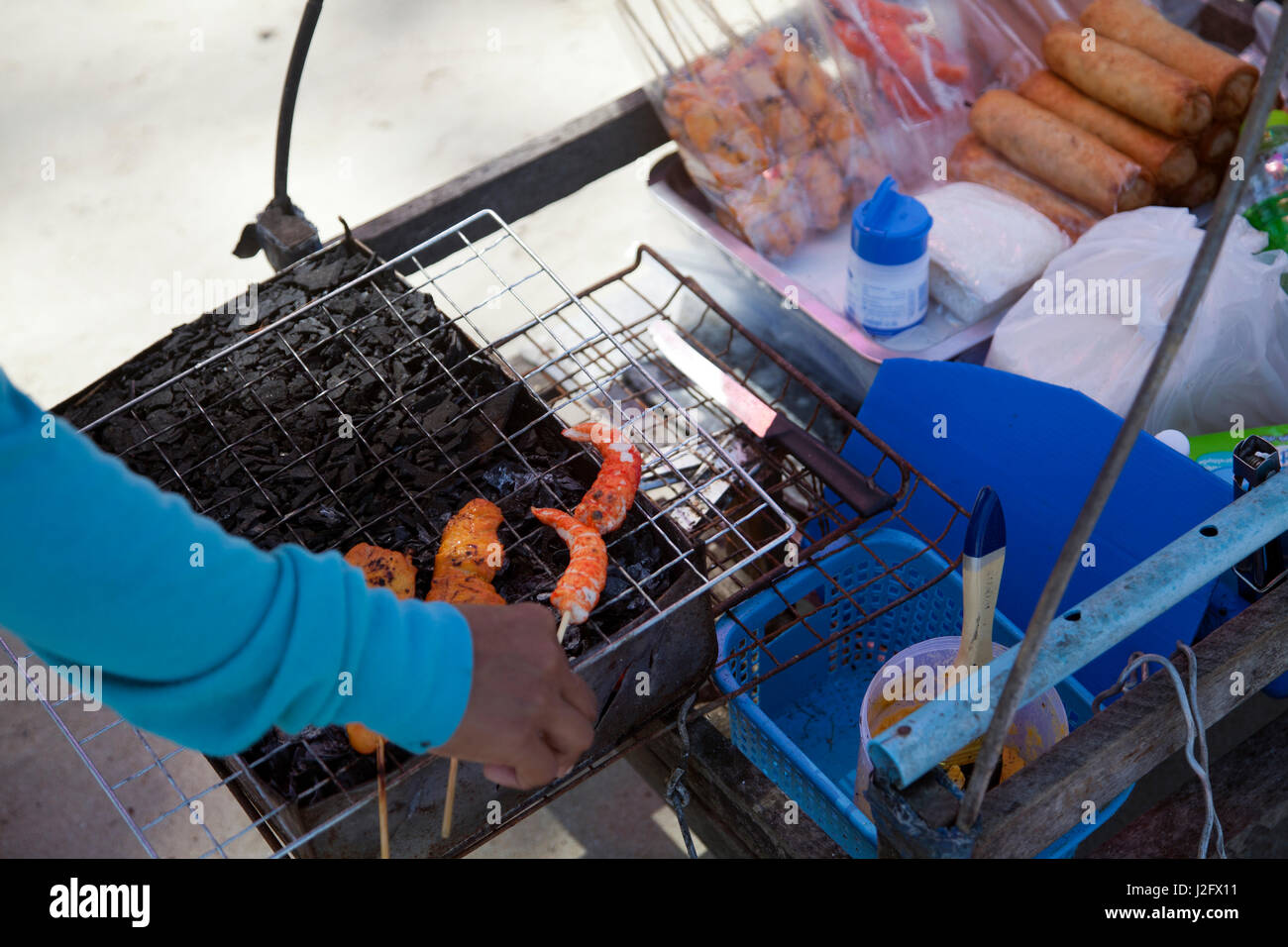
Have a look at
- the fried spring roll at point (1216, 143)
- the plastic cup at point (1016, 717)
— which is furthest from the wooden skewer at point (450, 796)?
the fried spring roll at point (1216, 143)

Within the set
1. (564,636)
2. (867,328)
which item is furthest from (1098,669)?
(564,636)

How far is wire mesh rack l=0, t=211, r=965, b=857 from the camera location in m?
1.46

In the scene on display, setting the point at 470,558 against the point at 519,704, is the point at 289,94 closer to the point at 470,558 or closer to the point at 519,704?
the point at 470,558

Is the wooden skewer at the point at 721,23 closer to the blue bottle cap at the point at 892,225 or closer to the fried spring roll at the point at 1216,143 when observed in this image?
the blue bottle cap at the point at 892,225

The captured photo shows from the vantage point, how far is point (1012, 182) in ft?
8.50

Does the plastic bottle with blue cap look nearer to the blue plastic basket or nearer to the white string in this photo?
the blue plastic basket

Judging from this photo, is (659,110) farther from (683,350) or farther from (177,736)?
(177,736)

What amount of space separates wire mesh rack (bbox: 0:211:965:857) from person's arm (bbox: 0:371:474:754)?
0.86ft

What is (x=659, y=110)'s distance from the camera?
263cm

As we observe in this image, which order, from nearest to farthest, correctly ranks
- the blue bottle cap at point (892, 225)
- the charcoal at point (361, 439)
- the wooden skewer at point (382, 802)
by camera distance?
the wooden skewer at point (382, 802)
the charcoal at point (361, 439)
the blue bottle cap at point (892, 225)

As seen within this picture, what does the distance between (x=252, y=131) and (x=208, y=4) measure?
144cm

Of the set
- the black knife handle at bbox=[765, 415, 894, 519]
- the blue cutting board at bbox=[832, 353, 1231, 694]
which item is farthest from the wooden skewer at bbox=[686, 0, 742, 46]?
the black knife handle at bbox=[765, 415, 894, 519]

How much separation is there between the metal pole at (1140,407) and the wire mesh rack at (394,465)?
509mm

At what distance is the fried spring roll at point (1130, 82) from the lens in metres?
2.42
